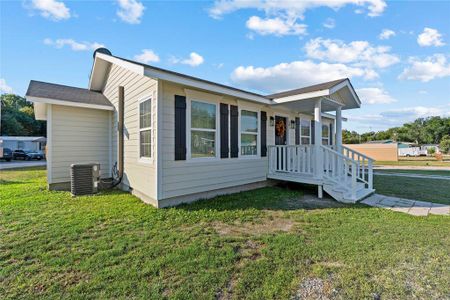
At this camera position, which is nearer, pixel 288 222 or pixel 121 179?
pixel 288 222

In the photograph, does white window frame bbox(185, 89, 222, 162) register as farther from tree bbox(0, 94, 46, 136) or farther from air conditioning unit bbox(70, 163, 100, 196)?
tree bbox(0, 94, 46, 136)

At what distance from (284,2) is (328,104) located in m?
3.59

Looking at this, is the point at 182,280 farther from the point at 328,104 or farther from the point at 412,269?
the point at 328,104

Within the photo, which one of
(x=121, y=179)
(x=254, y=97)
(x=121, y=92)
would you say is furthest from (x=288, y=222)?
(x=121, y=92)

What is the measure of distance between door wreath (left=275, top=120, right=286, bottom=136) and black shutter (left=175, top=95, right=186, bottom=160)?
400 cm

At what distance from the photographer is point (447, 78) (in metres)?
13.5

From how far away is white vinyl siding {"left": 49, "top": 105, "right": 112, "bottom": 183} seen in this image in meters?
6.62

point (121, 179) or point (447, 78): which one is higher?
point (447, 78)

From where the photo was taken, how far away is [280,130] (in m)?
8.00

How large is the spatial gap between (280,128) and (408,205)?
4.24m

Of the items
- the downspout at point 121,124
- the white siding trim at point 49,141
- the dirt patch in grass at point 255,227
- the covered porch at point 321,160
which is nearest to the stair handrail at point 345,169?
the covered porch at point 321,160

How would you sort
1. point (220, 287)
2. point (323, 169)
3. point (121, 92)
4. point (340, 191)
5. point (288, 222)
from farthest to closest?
point (121, 92) → point (323, 169) → point (340, 191) → point (288, 222) → point (220, 287)

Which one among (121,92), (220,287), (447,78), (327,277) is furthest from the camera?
(447,78)

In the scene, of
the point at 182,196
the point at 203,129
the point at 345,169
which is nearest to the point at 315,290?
the point at 182,196
